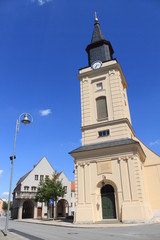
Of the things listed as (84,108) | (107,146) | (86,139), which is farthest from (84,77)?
(107,146)

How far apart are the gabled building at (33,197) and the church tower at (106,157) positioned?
2522cm

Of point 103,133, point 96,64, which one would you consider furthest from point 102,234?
point 96,64

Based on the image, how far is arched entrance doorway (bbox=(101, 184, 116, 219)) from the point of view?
67.1 feet

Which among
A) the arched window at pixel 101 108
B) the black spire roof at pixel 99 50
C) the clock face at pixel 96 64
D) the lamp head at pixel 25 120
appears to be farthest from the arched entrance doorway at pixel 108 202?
the black spire roof at pixel 99 50

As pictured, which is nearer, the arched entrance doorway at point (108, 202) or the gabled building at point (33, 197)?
the arched entrance doorway at point (108, 202)

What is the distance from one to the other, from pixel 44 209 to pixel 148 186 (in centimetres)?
2912

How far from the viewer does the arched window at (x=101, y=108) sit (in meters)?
26.3

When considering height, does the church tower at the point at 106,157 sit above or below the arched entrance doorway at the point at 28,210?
above

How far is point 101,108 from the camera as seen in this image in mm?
26875

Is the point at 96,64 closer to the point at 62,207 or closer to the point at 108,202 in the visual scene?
the point at 108,202

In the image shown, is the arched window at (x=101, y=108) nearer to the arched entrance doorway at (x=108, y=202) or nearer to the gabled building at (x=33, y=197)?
the arched entrance doorway at (x=108, y=202)

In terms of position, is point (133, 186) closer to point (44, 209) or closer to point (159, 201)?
point (159, 201)

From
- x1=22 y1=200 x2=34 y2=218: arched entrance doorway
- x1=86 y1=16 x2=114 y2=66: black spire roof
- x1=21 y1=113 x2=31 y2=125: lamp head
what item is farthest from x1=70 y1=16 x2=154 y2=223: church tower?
x1=22 y1=200 x2=34 y2=218: arched entrance doorway

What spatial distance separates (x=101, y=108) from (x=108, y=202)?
11708mm
